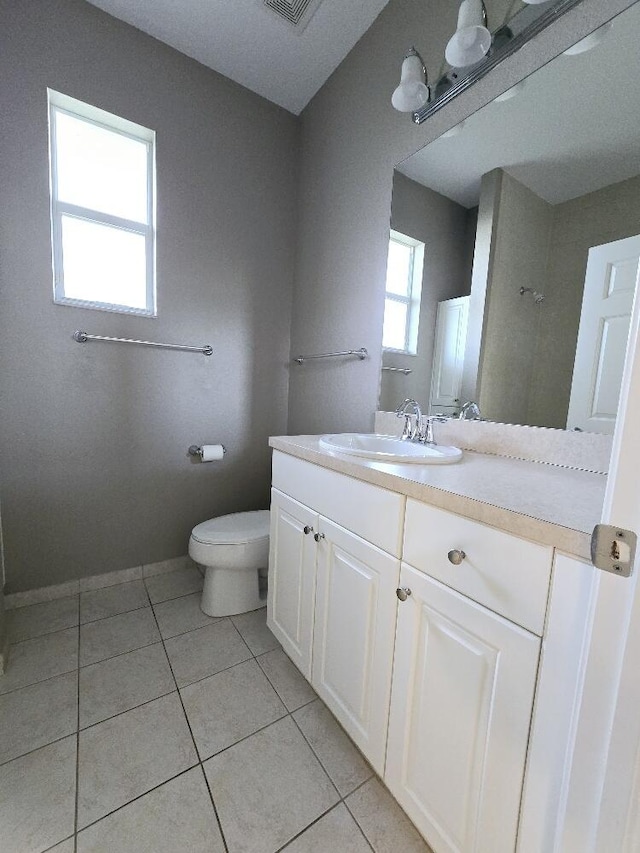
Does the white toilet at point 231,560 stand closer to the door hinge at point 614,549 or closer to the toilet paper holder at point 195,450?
the toilet paper holder at point 195,450

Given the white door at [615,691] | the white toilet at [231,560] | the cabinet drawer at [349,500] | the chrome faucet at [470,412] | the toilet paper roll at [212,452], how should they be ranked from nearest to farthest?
the white door at [615,691]
the cabinet drawer at [349,500]
the chrome faucet at [470,412]
the white toilet at [231,560]
the toilet paper roll at [212,452]

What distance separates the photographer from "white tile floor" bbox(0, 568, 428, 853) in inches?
32.0

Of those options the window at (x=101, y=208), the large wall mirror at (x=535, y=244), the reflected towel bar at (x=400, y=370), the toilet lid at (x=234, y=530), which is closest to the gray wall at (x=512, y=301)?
the large wall mirror at (x=535, y=244)

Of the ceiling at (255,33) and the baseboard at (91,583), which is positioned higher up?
the ceiling at (255,33)

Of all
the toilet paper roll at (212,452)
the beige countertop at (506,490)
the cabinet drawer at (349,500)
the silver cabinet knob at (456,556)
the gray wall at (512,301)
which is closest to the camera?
the beige countertop at (506,490)

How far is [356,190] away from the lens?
5.35 ft

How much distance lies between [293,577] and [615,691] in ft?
3.07

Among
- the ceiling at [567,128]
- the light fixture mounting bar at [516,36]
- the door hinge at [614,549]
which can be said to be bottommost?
the door hinge at [614,549]

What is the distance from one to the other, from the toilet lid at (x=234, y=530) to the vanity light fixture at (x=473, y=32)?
1900mm

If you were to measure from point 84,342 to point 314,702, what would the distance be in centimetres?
178

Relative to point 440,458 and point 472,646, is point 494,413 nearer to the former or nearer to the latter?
point 440,458

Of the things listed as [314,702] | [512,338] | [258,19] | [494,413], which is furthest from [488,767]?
[258,19]

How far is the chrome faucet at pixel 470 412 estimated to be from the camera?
119 centimetres

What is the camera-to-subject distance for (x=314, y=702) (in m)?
1.18
